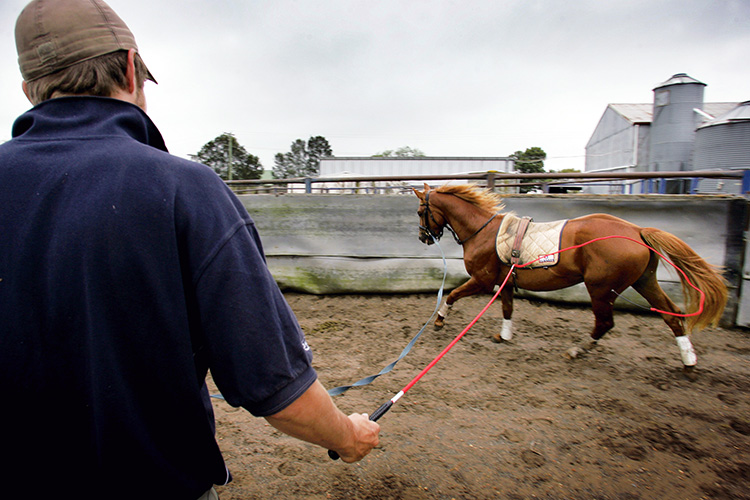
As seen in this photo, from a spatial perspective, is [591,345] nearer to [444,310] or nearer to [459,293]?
[459,293]

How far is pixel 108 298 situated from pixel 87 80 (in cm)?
53

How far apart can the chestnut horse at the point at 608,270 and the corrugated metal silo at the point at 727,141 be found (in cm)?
1254

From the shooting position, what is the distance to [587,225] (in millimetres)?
4020

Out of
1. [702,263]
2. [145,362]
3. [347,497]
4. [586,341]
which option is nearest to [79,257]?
[145,362]

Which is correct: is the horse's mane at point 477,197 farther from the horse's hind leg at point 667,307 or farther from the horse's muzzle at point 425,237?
the horse's hind leg at point 667,307

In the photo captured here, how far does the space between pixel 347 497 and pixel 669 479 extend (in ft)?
6.45

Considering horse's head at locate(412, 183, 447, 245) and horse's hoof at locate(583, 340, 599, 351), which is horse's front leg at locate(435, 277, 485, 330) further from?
horse's hoof at locate(583, 340, 599, 351)

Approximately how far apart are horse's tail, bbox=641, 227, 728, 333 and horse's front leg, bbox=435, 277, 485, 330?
183 cm

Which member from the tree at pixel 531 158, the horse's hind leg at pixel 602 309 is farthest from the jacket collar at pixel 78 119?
the tree at pixel 531 158

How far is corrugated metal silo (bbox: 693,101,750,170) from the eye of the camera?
12555 millimetres

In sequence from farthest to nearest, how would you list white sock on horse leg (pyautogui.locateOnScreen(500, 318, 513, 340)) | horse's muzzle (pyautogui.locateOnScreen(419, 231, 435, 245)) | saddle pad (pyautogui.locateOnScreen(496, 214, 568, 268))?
horse's muzzle (pyautogui.locateOnScreen(419, 231, 435, 245))
white sock on horse leg (pyautogui.locateOnScreen(500, 318, 513, 340))
saddle pad (pyautogui.locateOnScreen(496, 214, 568, 268))

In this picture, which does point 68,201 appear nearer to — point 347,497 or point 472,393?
point 347,497

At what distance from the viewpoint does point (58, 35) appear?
849mm

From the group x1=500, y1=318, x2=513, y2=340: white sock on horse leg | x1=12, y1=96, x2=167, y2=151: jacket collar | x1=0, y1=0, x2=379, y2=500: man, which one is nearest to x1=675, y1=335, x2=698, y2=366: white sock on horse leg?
x1=500, y1=318, x2=513, y2=340: white sock on horse leg
